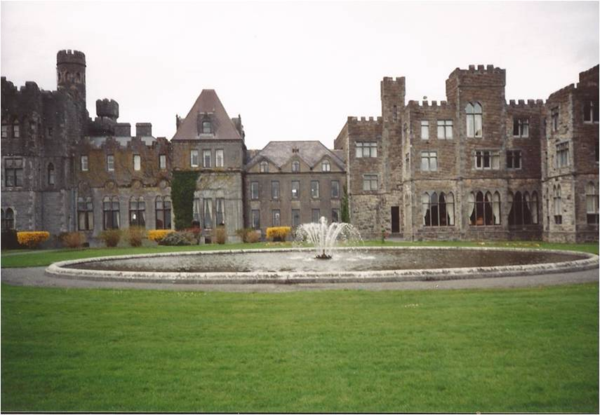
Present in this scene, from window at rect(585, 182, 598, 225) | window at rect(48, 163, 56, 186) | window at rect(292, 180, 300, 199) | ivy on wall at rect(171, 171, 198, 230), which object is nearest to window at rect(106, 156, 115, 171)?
ivy on wall at rect(171, 171, 198, 230)

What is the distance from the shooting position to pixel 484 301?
10.8 metres

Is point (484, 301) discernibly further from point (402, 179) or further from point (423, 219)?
point (402, 179)

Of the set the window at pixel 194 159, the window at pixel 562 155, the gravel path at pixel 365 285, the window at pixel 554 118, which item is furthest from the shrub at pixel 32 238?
the window at pixel 554 118

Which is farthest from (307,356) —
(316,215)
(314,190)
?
(314,190)

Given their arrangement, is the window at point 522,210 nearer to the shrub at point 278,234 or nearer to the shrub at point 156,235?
the shrub at point 278,234

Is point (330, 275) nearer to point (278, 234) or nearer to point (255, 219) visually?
point (278, 234)

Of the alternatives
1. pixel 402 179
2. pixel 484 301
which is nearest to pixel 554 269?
pixel 484 301

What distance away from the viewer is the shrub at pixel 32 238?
29344mm

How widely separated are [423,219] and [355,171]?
951 centimetres

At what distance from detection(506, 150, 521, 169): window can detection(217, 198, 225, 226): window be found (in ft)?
79.1

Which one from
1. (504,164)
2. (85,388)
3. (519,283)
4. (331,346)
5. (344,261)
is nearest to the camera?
(85,388)

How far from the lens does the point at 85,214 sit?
153ft

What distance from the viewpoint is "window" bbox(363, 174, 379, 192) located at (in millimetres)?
47906

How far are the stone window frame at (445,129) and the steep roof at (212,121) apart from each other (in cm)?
1716
